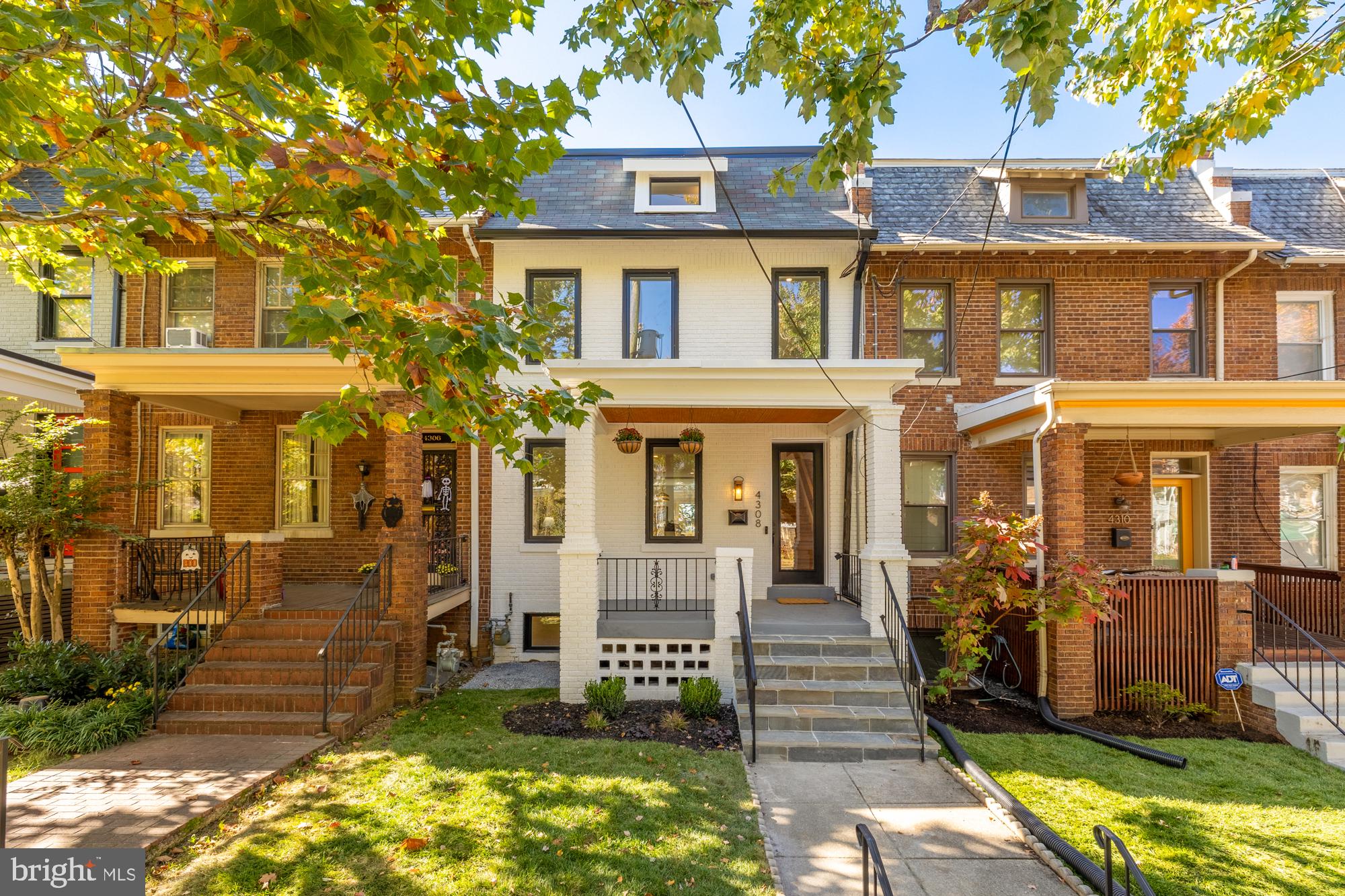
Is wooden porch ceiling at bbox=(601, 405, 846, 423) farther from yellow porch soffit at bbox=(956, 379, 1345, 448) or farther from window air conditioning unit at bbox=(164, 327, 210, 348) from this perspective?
window air conditioning unit at bbox=(164, 327, 210, 348)

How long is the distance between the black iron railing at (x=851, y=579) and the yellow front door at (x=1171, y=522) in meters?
5.42

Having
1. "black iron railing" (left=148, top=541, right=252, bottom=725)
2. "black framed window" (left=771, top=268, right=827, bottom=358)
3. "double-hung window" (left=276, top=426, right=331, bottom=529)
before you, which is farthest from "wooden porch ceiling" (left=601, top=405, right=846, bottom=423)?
"double-hung window" (left=276, top=426, right=331, bottom=529)

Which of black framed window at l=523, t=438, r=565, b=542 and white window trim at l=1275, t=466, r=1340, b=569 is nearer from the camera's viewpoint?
white window trim at l=1275, t=466, r=1340, b=569

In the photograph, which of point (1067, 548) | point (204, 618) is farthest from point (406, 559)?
point (1067, 548)

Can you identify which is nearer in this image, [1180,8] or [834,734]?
[1180,8]

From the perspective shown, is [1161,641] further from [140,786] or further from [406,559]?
[140,786]

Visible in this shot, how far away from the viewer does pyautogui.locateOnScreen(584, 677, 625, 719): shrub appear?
7027mm

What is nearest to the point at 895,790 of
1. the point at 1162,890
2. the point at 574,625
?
the point at 1162,890

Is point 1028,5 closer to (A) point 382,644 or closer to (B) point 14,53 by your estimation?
(B) point 14,53

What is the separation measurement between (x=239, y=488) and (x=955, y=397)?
12.0 m

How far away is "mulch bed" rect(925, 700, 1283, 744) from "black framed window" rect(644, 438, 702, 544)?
14.4 ft

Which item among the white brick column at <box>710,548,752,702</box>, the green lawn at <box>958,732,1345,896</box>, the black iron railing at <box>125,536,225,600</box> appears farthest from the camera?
the black iron railing at <box>125,536,225,600</box>

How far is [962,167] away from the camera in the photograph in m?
11.4

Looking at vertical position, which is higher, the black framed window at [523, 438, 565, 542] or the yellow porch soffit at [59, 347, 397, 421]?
the yellow porch soffit at [59, 347, 397, 421]
